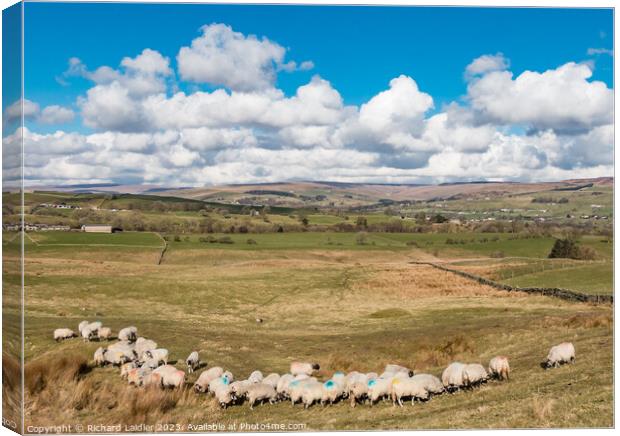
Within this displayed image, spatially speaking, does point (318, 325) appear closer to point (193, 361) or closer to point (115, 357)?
point (193, 361)

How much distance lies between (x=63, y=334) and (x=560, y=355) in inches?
543

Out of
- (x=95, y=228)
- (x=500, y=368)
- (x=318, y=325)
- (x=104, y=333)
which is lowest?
(x=500, y=368)

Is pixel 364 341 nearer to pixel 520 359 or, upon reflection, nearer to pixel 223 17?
pixel 520 359

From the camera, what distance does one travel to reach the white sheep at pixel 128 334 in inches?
616

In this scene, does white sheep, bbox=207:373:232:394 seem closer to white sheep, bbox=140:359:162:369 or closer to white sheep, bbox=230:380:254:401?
white sheep, bbox=230:380:254:401

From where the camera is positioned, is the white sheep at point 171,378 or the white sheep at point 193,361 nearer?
the white sheep at point 171,378

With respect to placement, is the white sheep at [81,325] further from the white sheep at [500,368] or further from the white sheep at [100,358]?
the white sheep at [500,368]

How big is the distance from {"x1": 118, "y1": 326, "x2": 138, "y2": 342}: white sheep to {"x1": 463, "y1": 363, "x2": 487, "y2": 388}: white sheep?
389 inches

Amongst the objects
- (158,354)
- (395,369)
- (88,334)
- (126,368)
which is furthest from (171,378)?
(395,369)

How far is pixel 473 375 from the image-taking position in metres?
12.5

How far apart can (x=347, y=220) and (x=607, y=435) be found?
14199mm

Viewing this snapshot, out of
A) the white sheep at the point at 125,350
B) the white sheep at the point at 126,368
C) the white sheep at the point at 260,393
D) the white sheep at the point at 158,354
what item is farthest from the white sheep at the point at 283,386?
the white sheep at the point at 125,350

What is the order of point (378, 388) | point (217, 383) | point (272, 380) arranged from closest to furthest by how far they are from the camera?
point (378, 388) → point (217, 383) → point (272, 380)

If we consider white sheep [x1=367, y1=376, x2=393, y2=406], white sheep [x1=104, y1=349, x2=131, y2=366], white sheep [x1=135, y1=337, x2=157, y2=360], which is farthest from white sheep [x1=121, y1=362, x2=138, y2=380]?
white sheep [x1=367, y1=376, x2=393, y2=406]
